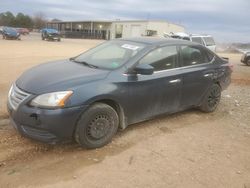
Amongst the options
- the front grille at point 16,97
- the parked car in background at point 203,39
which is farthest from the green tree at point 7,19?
the front grille at point 16,97

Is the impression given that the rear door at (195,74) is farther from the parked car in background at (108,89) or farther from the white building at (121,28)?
the white building at (121,28)

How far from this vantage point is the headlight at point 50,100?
4199mm

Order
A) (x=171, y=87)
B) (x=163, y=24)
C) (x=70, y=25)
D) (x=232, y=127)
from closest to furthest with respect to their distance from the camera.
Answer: (x=171, y=87), (x=232, y=127), (x=163, y=24), (x=70, y=25)

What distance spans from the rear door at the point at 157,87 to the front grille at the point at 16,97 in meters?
1.56

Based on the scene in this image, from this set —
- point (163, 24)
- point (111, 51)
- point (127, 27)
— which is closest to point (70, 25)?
point (127, 27)

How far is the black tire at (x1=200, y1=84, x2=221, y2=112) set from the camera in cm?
664

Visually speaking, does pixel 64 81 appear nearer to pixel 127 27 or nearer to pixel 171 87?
pixel 171 87

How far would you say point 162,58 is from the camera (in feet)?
18.3

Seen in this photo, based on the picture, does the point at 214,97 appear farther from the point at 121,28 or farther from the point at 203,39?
the point at 121,28

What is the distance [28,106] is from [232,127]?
3879 millimetres

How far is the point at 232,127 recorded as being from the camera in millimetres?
6180

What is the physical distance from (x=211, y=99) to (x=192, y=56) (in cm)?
111

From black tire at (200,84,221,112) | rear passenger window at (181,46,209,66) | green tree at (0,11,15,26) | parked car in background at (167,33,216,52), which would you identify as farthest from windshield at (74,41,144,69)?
green tree at (0,11,15,26)

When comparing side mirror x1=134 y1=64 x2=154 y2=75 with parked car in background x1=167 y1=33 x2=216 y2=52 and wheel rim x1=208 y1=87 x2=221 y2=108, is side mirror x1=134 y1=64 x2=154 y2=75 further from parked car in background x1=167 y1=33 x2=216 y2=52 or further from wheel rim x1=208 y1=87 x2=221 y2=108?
parked car in background x1=167 y1=33 x2=216 y2=52
